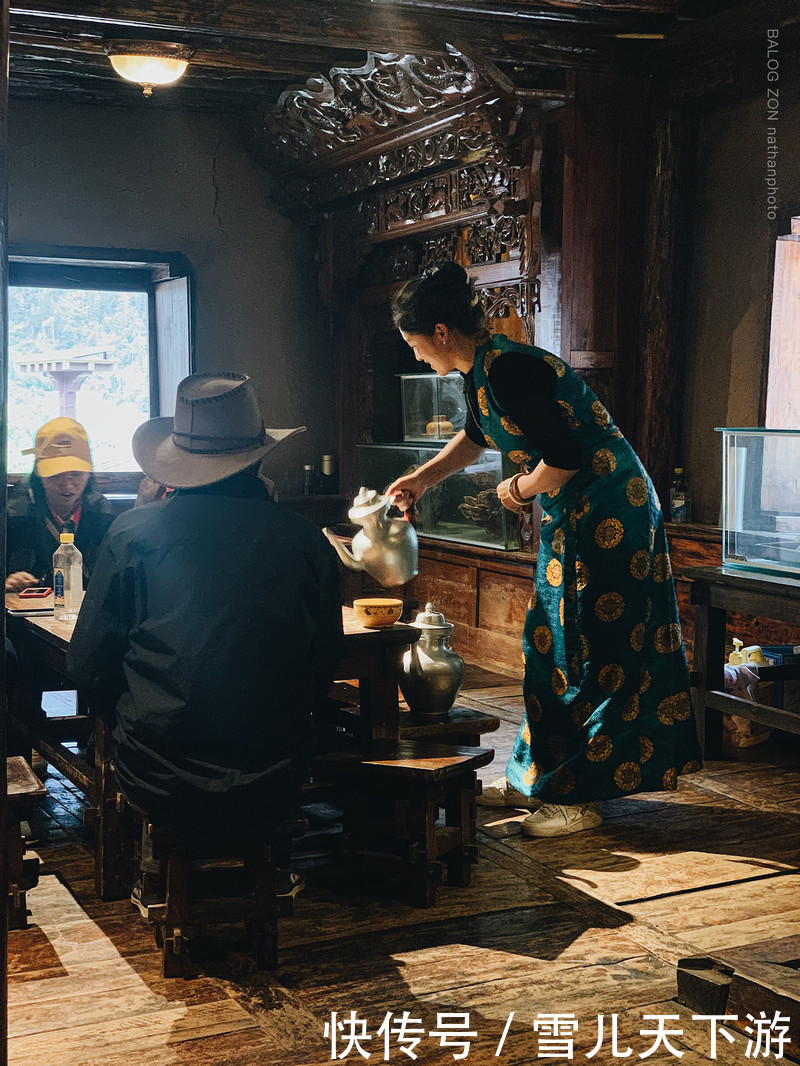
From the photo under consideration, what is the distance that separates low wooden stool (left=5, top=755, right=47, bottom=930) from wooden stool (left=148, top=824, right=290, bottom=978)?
1.38 ft

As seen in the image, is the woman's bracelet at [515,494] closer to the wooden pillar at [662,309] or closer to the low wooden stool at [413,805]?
the low wooden stool at [413,805]

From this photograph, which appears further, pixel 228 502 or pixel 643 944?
pixel 643 944

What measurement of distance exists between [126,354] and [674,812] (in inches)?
212

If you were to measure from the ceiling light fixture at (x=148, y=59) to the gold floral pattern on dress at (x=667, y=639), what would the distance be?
3.75 metres

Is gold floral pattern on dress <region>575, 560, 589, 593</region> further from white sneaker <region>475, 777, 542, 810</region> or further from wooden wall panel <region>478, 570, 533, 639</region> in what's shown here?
wooden wall panel <region>478, 570, 533, 639</region>

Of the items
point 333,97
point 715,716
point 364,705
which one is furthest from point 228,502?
point 333,97

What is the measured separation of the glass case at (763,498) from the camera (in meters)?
4.04

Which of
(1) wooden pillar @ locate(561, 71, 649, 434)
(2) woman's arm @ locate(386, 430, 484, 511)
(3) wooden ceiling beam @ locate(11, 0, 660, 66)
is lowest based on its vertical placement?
(2) woman's arm @ locate(386, 430, 484, 511)

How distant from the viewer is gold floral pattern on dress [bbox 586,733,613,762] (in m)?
3.53

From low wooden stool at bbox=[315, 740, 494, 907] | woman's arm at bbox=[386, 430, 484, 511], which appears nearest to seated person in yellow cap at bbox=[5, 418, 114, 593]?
woman's arm at bbox=[386, 430, 484, 511]

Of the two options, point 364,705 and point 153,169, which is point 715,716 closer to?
point 364,705

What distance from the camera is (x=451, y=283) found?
11.3 feet

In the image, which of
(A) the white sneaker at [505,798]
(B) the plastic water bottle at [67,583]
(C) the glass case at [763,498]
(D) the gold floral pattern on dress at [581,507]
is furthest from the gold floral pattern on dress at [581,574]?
(B) the plastic water bottle at [67,583]

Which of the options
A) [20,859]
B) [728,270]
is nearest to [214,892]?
[20,859]
